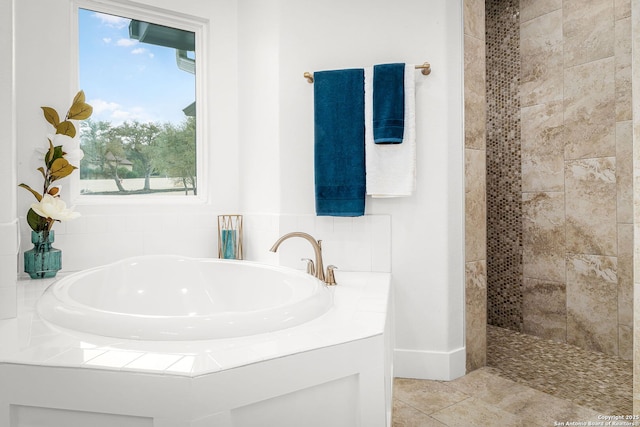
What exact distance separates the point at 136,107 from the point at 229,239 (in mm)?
1037

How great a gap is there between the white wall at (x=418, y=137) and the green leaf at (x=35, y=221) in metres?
1.33

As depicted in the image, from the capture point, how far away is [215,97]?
271 centimetres

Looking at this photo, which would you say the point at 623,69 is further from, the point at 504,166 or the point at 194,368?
the point at 194,368

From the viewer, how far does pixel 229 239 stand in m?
2.60

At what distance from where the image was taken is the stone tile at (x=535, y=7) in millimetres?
2777

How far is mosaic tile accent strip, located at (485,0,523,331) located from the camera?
3021mm

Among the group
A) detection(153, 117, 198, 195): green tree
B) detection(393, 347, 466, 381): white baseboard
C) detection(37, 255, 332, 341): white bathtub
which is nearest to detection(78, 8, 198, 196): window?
detection(153, 117, 198, 195): green tree

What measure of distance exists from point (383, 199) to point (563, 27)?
6.00ft

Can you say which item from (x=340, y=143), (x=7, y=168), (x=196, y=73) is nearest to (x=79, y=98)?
(x=196, y=73)

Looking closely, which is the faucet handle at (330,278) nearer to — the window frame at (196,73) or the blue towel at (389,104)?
the blue towel at (389,104)

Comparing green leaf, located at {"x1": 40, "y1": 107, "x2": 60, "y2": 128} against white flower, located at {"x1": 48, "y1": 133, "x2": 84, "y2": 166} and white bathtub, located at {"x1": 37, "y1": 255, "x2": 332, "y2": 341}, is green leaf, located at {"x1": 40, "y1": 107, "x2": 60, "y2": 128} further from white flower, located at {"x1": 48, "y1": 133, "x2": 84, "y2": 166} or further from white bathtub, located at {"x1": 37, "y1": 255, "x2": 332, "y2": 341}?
white bathtub, located at {"x1": 37, "y1": 255, "x2": 332, "y2": 341}

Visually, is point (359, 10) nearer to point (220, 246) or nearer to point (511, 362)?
point (220, 246)

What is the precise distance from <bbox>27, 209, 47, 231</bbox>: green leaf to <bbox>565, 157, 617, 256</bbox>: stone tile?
3.20 metres

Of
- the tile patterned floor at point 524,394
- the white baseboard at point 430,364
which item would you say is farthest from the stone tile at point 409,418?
the white baseboard at point 430,364
